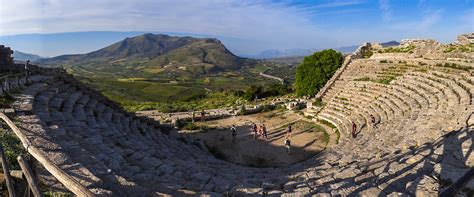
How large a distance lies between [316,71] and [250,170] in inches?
910

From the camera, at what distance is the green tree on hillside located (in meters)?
33.0

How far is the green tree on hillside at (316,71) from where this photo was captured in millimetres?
33031

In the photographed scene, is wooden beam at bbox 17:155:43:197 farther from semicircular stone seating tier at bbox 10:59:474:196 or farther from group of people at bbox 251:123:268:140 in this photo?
group of people at bbox 251:123:268:140

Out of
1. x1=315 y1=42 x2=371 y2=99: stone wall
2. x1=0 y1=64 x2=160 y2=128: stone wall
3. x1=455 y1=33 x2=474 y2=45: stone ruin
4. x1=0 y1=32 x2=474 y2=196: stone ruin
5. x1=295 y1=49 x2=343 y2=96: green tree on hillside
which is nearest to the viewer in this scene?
x1=0 y1=32 x2=474 y2=196: stone ruin

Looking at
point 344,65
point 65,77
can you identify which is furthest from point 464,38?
point 65,77

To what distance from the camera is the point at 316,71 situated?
110 feet

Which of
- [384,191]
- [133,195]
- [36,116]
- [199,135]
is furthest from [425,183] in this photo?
[199,135]

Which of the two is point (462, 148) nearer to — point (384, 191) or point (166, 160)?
point (384, 191)

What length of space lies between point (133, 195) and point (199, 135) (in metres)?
16.5

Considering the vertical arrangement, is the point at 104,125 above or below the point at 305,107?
above

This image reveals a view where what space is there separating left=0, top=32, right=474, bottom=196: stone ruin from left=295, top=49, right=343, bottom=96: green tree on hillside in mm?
13758

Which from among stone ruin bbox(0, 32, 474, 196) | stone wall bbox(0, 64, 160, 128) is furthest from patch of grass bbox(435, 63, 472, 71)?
stone wall bbox(0, 64, 160, 128)

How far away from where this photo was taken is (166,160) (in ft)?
32.5

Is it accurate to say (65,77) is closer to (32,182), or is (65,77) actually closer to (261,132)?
(261,132)
